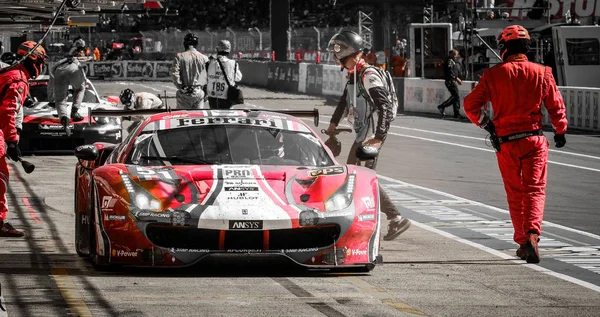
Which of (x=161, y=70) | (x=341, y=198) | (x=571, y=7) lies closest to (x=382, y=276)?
(x=341, y=198)

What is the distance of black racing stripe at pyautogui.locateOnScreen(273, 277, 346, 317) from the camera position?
690 cm

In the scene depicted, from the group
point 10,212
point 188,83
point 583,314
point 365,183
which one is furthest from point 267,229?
point 188,83

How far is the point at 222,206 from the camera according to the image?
7.93 meters

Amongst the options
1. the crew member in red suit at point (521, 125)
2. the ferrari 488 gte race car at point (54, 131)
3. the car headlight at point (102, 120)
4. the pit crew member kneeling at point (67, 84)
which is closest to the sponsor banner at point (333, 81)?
the car headlight at point (102, 120)

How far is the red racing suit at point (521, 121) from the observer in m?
9.29

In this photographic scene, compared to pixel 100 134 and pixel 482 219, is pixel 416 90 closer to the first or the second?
pixel 100 134

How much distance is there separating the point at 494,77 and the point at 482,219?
2968 mm

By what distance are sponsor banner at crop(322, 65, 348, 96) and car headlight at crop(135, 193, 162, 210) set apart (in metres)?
31.3

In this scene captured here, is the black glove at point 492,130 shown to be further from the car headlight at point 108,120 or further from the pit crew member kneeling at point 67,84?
the car headlight at point 108,120

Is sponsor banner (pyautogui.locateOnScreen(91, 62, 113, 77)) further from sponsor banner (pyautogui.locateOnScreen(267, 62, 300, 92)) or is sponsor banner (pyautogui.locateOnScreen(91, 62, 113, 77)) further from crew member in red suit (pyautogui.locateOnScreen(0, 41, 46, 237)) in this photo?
crew member in red suit (pyautogui.locateOnScreen(0, 41, 46, 237))

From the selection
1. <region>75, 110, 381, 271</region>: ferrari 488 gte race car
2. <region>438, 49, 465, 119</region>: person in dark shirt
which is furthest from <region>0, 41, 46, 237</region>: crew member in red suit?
<region>438, 49, 465, 119</region>: person in dark shirt

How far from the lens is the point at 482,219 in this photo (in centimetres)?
1219

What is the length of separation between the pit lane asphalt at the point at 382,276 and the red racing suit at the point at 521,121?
1.48ft

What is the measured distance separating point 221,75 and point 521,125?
790cm
